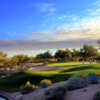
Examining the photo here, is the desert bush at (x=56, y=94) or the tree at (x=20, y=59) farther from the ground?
the tree at (x=20, y=59)

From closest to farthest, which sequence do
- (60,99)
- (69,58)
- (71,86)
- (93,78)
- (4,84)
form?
(60,99)
(71,86)
(93,78)
(4,84)
(69,58)

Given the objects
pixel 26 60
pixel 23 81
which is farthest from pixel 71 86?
pixel 26 60

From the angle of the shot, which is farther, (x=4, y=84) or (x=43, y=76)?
(x=43, y=76)

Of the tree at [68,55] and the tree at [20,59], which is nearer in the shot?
the tree at [20,59]

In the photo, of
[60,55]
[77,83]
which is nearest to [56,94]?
[77,83]

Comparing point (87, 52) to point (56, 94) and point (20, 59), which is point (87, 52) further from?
point (56, 94)

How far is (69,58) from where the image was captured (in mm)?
75500

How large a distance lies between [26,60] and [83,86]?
45144mm

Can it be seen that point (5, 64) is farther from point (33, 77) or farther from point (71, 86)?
point (71, 86)

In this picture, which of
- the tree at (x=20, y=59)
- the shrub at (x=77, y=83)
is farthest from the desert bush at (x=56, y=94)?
the tree at (x=20, y=59)

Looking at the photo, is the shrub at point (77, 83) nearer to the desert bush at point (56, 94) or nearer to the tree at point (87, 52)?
the desert bush at point (56, 94)

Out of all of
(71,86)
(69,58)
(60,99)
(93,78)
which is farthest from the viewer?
(69,58)

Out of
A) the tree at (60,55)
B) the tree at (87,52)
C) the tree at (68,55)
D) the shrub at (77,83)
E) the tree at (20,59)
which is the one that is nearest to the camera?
the shrub at (77,83)

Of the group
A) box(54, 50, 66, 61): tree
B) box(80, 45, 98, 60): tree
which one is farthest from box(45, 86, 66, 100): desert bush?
box(80, 45, 98, 60): tree
